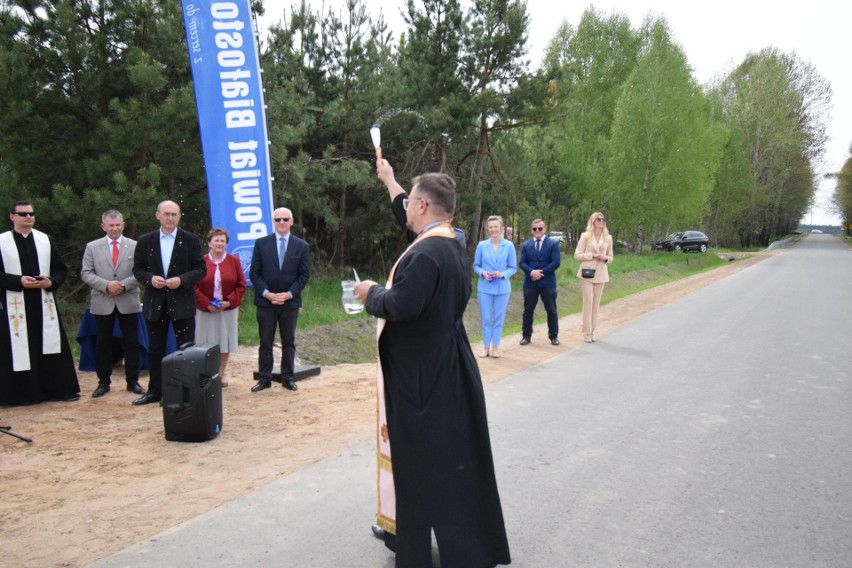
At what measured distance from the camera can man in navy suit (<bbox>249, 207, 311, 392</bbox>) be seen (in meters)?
7.29

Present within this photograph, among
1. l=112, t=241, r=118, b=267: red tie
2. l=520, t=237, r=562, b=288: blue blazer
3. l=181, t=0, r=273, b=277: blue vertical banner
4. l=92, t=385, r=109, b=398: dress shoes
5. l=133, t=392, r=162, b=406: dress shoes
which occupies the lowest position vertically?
l=133, t=392, r=162, b=406: dress shoes

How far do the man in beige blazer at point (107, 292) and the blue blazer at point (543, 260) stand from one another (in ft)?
19.5

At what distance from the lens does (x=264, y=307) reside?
24.1ft

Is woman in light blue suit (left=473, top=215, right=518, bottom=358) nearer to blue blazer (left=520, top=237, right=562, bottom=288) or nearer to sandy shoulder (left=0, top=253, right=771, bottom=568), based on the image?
blue blazer (left=520, top=237, right=562, bottom=288)

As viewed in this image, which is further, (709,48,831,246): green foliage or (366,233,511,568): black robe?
(709,48,831,246): green foliage

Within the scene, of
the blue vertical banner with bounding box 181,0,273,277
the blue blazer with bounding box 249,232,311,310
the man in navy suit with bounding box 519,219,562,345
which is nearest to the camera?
the blue blazer with bounding box 249,232,311,310

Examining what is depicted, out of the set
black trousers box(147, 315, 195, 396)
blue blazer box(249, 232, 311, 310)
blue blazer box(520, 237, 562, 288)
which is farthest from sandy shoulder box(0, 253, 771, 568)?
blue blazer box(520, 237, 562, 288)

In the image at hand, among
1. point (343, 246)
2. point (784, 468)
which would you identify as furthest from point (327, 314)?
point (784, 468)

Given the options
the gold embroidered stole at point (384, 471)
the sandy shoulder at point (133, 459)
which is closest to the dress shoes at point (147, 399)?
the sandy shoulder at point (133, 459)

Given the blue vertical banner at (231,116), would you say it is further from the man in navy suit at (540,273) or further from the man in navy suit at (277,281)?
the man in navy suit at (540,273)

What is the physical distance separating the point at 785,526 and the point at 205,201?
11233 mm

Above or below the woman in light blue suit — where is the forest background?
above

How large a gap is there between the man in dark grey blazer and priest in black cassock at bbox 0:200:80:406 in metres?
0.89

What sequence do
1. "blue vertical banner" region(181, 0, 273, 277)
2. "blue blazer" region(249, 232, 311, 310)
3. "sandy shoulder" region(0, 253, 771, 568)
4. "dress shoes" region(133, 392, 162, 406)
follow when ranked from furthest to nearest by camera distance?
1. "blue vertical banner" region(181, 0, 273, 277)
2. "blue blazer" region(249, 232, 311, 310)
3. "dress shoes" region(133, 392, 162, 406)
4. "sandy shoulder" region(0, 253, 771, 568)
